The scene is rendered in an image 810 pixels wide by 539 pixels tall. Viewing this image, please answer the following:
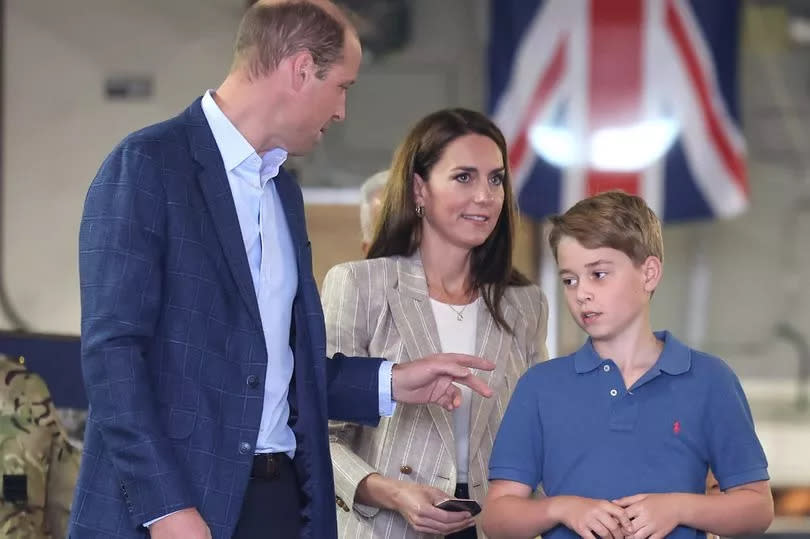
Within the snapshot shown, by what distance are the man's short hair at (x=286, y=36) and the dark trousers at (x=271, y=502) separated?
627 millimetres

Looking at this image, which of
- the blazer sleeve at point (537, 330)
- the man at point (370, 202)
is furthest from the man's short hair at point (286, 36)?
the man at point (370, 202)

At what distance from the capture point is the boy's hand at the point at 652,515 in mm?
2076

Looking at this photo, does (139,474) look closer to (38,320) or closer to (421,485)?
Result: (421,485)

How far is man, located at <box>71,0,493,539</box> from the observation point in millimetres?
1963

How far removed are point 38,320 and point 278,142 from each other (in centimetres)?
370

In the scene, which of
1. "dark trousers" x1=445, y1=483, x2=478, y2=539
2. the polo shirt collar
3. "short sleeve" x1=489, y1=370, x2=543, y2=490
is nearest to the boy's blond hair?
the polo shirt collar

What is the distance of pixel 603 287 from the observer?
225cm

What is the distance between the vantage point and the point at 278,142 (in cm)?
223

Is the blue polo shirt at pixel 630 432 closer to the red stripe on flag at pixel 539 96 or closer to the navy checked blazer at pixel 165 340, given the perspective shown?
the navy checked blazer at pixel 165 340

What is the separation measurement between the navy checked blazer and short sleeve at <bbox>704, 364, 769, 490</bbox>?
0.74m

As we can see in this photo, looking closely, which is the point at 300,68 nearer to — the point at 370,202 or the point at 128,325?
the point at 128,325

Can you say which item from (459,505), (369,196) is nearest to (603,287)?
(459,505)

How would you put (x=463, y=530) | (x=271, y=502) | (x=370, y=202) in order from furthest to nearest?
1. (x=370, y=202)
2. (x=463, y=530)
3. (x=271, y=502)

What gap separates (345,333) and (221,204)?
73 centimetres
